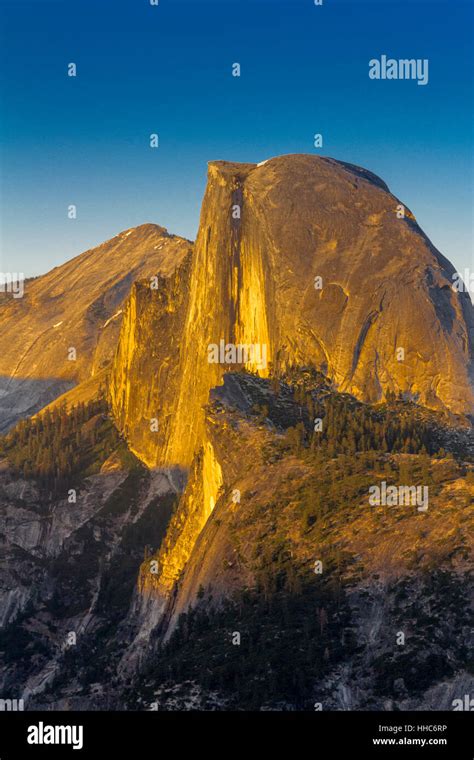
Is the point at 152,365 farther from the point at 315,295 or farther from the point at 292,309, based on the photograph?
the point at 315,295

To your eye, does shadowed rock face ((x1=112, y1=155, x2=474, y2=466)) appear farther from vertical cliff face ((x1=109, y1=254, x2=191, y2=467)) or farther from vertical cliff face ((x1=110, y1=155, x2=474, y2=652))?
vertical cliff face ((x1=109, y1=254, x2=191, y2=467))

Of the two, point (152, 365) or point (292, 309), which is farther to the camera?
point (152, 365)

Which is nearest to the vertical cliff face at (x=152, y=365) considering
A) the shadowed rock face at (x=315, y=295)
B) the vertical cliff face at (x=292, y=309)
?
the vertical cliff face at (x=292, y=309)

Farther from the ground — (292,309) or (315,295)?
(315,295)

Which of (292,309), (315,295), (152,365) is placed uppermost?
(315,295)

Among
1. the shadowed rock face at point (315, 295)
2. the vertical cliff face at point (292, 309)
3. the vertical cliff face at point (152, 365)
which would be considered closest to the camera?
the vertical cliff face at point (292, 309)

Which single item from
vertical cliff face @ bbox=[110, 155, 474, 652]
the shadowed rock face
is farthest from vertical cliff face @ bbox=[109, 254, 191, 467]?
the shadowed rock face

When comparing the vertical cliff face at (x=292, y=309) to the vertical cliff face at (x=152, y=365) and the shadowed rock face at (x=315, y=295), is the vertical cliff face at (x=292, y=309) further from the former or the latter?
the vertical cliff face at (x=152, y=365)

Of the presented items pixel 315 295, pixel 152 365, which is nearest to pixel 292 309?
pixel 315 295
